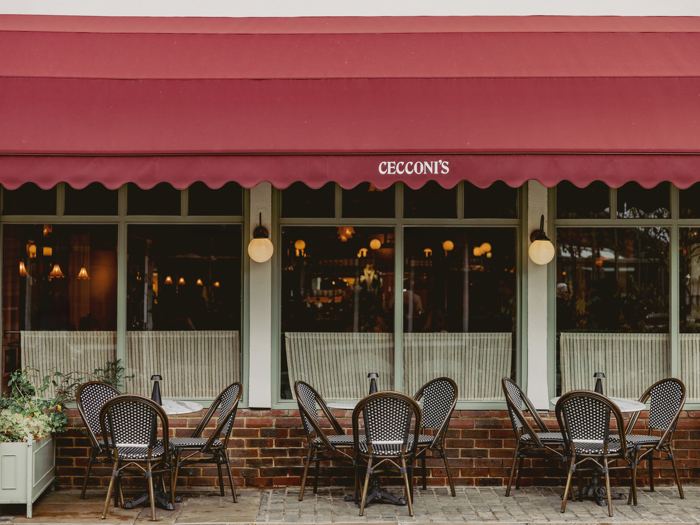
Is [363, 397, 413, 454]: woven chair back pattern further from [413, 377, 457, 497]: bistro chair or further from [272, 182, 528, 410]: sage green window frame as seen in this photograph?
[272, 182, 528, 410]: sage green window frame

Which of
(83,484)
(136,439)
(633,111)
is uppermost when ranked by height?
(633,111)

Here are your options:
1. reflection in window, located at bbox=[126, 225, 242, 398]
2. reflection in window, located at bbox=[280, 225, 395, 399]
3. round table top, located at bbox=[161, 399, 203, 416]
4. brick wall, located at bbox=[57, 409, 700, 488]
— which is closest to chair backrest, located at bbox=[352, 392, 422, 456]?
brick wall, located at bbox=[57, 409, 700, 488]

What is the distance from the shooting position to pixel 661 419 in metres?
7.02

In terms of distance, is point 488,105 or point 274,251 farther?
point 274,251

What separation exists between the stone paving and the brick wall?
7.5 inches

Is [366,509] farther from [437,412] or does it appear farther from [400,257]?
[400,257]

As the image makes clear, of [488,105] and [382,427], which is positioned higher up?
[488,105]

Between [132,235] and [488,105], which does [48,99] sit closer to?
[132,235]

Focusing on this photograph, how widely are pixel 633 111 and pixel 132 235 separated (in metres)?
4.84

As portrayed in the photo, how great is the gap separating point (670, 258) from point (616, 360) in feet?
3.78

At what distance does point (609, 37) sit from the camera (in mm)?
7051

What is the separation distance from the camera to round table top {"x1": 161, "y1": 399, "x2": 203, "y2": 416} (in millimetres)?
6658

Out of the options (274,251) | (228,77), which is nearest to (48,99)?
(228,77)

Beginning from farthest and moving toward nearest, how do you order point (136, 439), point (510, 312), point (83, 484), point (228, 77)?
point (510, 312)
point (83, 484)
point (228, 77)
point (136, 439)
